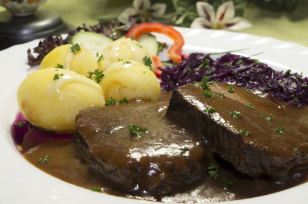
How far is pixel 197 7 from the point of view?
6887 mm

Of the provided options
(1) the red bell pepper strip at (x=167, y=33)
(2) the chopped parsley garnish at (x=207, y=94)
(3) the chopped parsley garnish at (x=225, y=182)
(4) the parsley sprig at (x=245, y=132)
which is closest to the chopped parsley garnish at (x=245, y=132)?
(4) the parsley sprig at (x=245, y=132)

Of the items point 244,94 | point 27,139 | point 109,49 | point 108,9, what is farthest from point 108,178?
point 108,9

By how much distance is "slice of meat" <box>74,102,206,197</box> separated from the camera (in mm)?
2703

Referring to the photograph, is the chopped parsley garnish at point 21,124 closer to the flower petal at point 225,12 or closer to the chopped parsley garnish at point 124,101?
the chopped parsley garnish at point 124,101

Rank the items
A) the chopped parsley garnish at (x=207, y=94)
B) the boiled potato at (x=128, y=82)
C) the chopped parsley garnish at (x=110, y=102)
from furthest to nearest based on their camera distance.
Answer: the boiled potato at (x=128, y=82) → the chopped parsley garnish at (x=110, y=102) → the chopped parsley garnish at (x=207, y=94)

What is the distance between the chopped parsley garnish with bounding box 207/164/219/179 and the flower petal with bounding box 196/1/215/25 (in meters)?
4.75

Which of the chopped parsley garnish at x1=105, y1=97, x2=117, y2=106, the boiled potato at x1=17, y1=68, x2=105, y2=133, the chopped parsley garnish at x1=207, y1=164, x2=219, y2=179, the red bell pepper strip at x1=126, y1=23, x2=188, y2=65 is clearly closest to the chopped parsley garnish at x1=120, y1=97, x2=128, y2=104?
the chopped parsley garnish at x1=105, y1=97, x2=117, y2=106

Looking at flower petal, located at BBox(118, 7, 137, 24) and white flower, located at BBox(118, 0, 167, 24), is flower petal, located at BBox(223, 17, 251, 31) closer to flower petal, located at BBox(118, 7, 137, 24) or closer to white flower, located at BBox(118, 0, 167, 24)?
white flower, located at BBox(118, 0, 167, 24)

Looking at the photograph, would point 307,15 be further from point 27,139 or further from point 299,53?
point 27,139

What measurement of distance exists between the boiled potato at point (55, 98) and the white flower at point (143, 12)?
367 centimetres

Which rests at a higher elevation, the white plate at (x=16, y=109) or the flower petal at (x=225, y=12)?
the flower petal at (x=225, y=12)

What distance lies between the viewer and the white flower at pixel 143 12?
7044 mm

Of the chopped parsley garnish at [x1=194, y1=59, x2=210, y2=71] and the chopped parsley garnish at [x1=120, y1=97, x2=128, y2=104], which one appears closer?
the chopped parsley garnish at [x1=120, y1=97, x2=128, y2=104]

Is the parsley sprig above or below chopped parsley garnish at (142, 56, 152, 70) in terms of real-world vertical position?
above
